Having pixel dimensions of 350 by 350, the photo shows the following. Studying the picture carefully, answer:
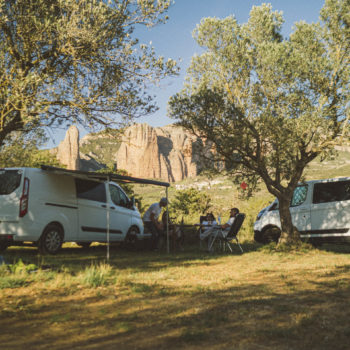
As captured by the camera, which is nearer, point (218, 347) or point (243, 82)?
point (218, 347)

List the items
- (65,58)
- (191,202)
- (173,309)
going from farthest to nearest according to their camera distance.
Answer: (191,202) < (65,58) < (173,309)

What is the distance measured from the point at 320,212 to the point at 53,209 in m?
7.24

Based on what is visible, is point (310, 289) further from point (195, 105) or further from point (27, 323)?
point (195, 105)

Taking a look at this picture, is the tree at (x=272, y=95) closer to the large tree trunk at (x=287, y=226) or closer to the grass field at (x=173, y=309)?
the large tree trunk at (x=287, y=226)

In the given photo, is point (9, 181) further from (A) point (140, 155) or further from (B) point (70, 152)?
(A) point (140, 155)

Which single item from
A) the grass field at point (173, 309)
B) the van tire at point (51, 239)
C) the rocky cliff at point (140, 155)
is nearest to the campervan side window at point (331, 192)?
the grass field at point (173, 309)

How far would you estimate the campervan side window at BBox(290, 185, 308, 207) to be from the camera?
11.6 m

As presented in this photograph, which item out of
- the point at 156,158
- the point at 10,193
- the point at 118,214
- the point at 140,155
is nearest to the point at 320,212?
the point at 118,214

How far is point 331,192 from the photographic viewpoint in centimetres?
1088

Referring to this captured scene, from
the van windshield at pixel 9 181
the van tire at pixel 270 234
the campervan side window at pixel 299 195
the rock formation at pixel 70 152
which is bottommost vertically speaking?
the van tire at pixel 270 234

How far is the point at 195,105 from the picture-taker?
37.4 ft

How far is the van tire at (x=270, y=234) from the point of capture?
1239 cm

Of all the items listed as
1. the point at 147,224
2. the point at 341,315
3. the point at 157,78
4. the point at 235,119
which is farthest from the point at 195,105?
the point at 341,315

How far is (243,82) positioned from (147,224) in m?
5.07
